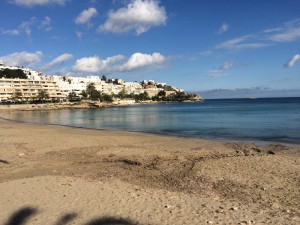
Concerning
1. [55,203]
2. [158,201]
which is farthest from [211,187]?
[55,203]

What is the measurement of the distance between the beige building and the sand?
146 m

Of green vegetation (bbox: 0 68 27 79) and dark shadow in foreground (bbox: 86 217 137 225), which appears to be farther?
→ green vegetation (bbox: 0 68 27 79)

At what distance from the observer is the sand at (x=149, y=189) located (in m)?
7.79

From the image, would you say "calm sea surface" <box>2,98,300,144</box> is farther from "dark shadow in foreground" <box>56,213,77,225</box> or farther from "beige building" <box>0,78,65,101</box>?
"beige building" <box>0,78,65,101</box>

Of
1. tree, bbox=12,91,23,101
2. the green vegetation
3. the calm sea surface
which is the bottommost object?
the calm sea surface

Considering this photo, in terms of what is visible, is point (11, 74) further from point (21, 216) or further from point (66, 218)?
point (66, 218)

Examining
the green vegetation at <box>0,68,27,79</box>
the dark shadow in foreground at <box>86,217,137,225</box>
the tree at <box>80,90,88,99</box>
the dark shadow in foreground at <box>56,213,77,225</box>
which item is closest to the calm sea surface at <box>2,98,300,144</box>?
the dark shadow in foreground at <box>86,217,137,225</box>

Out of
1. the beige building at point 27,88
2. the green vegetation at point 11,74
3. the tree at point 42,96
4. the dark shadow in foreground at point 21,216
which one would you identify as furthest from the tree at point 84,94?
the dark shadow in foreground at point 21,216

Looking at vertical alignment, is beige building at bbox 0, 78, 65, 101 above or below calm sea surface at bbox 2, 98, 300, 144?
above

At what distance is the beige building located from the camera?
152000 millimetres

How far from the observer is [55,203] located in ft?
28.8

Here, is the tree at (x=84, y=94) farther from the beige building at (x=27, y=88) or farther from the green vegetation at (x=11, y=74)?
the green vegetation at (x=11, y=74)

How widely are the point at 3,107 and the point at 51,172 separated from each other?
4642 inches

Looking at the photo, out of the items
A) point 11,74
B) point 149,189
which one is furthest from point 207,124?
point 11,74
